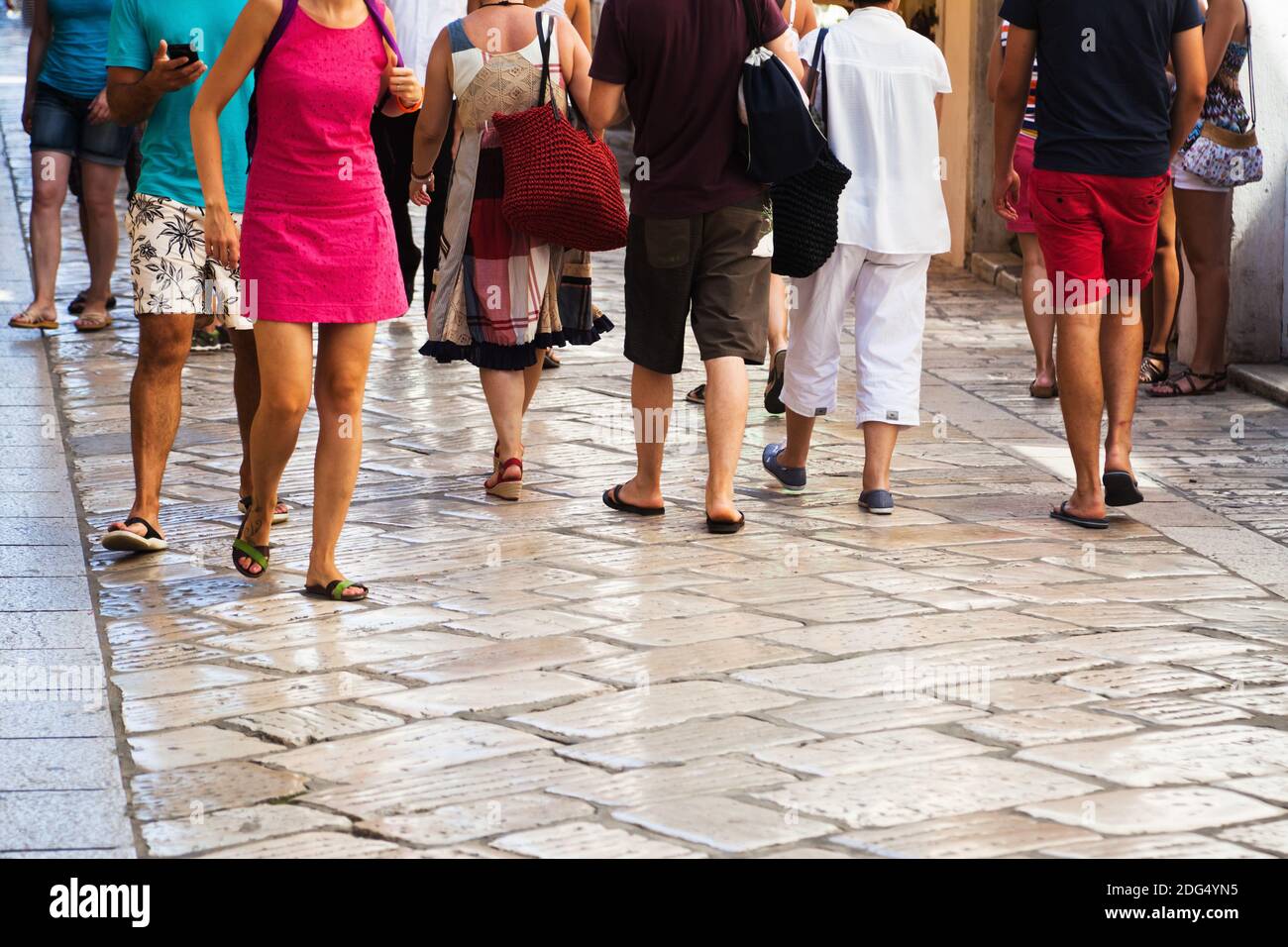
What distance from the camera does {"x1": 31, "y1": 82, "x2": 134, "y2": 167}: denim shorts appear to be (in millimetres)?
8875

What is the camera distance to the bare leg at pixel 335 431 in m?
5.19

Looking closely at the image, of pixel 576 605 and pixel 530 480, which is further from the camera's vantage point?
pixel 530 480

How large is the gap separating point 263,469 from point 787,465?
2030mm

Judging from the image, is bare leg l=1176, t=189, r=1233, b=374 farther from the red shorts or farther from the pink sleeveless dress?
the pink sleeveless dress

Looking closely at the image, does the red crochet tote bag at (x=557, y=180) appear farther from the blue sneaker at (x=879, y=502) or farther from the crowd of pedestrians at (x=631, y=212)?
the blue sneaker at (x=879, y=502)

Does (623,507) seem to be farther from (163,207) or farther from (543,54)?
(163,207)

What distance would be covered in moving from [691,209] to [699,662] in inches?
70.1

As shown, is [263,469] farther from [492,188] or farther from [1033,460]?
[1033,460]

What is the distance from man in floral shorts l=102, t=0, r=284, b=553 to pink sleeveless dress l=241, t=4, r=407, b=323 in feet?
1.68

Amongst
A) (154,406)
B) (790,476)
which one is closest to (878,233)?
(790,476)

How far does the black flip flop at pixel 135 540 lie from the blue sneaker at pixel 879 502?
7.41 feet

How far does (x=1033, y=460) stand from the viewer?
7.12m

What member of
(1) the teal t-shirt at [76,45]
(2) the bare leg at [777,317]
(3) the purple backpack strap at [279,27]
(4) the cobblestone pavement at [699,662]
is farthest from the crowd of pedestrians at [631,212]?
(1) the teal t-shirt at [76,45]
